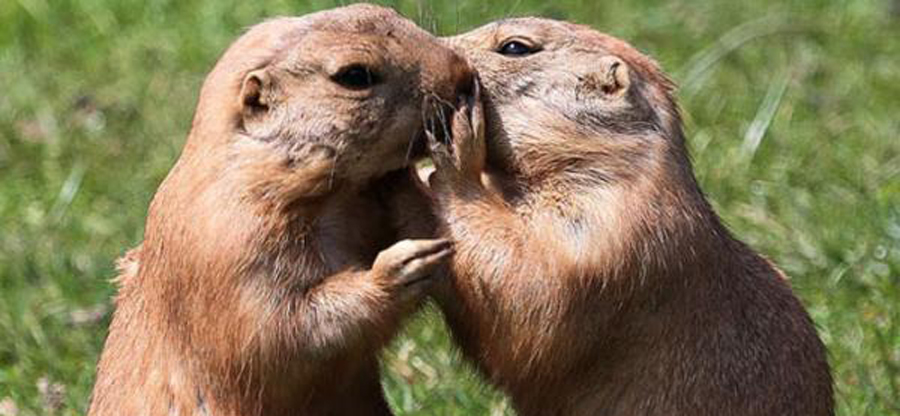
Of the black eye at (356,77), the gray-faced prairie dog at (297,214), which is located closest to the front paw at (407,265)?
the gray-faced prairie dog at (297,214)

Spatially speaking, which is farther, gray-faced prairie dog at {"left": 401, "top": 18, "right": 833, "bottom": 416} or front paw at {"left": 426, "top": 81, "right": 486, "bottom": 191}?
gray-faced prairie dog at {"left": 401, "top": 18, "right": 833, "bottom": 416}

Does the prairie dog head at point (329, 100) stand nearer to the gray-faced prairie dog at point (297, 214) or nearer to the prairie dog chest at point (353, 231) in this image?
the gray-faced prairie dog at point (297, 214)

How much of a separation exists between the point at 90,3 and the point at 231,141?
5.89 m

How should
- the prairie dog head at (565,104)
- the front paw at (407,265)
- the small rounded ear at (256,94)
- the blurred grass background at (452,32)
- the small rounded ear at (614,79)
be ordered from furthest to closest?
the blurred grass background at (452,32)
the small rounded ear at (614,79)
the prairie dog head at (565,104)
the small rounded ear at (256,94)
the front paw at (407,265)

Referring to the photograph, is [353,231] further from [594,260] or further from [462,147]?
[594,260]

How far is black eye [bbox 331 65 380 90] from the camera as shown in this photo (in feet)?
19.6

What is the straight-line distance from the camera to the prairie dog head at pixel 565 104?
6.30 meters

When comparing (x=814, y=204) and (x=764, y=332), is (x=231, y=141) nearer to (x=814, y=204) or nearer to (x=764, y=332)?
(x=764, y=332)

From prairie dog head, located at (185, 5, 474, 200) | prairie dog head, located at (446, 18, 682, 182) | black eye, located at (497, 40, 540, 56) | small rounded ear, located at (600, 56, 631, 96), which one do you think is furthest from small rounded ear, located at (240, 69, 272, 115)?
small rounded ear, located at (600, 56, 631, 96)

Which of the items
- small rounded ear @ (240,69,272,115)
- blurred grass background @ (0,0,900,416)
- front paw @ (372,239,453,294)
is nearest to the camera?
front paw @ (372,239,453,294)

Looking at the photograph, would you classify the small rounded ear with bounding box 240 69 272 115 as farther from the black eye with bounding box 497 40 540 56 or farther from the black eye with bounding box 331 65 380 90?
the black eye with bounding box 497 40 540 56

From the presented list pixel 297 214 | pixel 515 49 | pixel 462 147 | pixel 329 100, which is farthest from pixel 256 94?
pixel 515 49

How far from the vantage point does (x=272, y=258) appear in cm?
592

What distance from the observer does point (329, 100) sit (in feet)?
19.6
